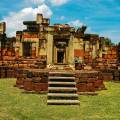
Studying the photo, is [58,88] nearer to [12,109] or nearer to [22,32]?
[12,109]

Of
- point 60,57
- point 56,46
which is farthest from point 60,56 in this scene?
point 56,46

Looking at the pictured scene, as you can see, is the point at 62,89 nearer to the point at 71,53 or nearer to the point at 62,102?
the point at 62,102

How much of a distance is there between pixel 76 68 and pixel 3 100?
7.33 m

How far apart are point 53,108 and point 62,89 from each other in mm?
2058

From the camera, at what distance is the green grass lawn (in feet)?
33.1

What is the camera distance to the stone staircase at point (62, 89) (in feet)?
40.6

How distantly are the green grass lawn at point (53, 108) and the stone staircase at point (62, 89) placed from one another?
314 mm

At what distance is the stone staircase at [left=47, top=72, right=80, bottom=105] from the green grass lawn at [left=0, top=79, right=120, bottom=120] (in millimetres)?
314

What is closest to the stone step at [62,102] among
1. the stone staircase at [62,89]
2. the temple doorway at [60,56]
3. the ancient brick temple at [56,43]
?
the stone staircase at [62,89]

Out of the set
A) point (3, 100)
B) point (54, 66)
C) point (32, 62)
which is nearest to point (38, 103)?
point (3, 100)

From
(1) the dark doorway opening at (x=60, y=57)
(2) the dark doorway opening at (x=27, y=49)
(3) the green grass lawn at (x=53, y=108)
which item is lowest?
(3) the green grass lawn at (x=53, y=108)

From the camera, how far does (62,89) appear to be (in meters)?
13.5

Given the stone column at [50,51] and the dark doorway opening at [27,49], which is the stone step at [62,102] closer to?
the stone column at [50,51]

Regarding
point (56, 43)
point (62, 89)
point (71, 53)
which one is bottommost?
point (62, 89)
